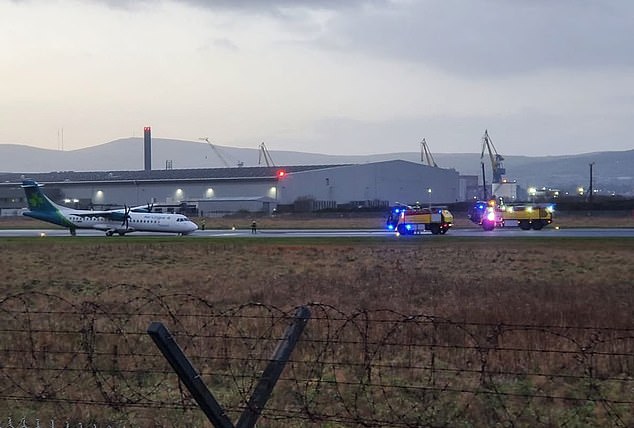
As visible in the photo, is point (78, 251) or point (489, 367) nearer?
point (489, 367)

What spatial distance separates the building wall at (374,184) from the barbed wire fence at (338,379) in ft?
371

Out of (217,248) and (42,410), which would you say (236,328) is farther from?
(217,248)

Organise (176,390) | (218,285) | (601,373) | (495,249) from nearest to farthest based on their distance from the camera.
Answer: (176,390) → (601,373) → (218,285) → (495,249)

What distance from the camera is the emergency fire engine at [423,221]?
205 feet

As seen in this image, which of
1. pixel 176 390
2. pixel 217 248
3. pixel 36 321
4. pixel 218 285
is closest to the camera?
pixel 176 390

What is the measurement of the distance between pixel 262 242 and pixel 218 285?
2538 cm

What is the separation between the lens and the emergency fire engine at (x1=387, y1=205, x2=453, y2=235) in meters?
62.3

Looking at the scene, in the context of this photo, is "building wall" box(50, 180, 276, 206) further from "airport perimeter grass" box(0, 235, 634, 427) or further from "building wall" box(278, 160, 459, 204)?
"airport perimeter grass" box(0, 235, 634, 427)

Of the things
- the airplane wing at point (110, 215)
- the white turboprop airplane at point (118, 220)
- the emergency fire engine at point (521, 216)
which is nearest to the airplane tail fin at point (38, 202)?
the white turboprop airplane at point (118, 220)

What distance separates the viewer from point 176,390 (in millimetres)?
11398

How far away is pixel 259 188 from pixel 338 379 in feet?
394

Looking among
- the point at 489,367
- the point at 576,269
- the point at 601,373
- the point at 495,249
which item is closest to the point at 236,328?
the point at 489,367

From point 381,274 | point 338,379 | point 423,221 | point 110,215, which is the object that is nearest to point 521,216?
point 423,221

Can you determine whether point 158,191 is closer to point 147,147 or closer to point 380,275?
point 147,147
